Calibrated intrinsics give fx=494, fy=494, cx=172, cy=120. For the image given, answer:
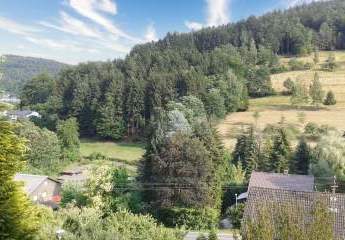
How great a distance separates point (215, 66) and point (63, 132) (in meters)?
41.5

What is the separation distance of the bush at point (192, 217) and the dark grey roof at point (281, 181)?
4.32m

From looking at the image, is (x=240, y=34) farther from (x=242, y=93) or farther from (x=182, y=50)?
(x=242, y=93)

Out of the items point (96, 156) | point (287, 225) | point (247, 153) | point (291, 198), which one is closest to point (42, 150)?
point (96, 156)

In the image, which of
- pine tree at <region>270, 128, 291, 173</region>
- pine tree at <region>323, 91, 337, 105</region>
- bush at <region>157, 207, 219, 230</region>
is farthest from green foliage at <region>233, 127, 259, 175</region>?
pine tree at <region>323, 91, 337, 105</region>

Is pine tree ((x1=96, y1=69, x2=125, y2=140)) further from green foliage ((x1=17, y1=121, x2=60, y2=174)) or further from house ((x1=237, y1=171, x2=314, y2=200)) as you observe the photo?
house ((x1=237, y1=171, x2=314, y2=200))

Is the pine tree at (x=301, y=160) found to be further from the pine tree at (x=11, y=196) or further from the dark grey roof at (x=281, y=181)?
the pine tree at (x=11, y=196)

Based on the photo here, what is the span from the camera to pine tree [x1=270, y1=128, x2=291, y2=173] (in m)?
53.3

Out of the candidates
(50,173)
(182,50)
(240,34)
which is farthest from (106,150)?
(240,34)

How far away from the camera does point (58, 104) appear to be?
102 m

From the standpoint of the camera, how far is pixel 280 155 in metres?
53.3

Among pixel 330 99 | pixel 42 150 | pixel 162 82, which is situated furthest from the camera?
pixel 162 82

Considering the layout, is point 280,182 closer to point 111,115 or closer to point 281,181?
point 281,181

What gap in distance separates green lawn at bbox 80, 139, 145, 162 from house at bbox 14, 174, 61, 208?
65.4 ft

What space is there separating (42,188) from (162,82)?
48090 millimetres
